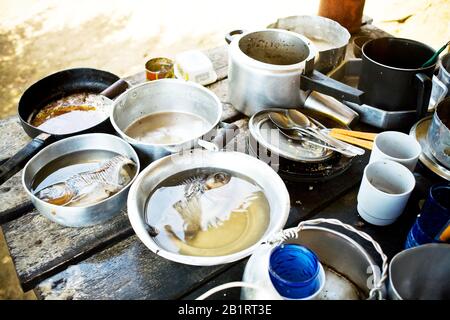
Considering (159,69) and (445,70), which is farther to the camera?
(159,69)

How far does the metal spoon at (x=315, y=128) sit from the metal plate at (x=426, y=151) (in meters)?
0.20

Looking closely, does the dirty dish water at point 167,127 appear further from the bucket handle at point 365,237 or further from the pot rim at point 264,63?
the bucket handle at point 365,237

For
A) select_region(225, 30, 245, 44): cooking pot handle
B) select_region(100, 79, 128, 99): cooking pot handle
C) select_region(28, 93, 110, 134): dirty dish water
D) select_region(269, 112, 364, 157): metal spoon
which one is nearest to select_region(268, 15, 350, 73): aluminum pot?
select_region(225, 30, 245, 44): cooking pot handle

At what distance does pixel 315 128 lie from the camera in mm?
1234

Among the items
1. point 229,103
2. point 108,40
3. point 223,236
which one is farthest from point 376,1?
point 223,236

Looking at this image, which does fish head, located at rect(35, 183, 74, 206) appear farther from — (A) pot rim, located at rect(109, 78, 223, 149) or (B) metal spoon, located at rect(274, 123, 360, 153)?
(B) metal spoon, located at rect(274, 123, 360, 153)

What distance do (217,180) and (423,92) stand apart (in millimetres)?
652

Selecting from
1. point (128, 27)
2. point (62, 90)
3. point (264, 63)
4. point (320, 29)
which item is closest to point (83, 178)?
point (62, 90)

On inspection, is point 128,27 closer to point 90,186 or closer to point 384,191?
point 90,186

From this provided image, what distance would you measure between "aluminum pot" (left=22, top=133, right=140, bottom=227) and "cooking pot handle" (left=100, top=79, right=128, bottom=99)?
27 centimetres

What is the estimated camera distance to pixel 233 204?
1.06 metres

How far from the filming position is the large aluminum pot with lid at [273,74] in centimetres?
125

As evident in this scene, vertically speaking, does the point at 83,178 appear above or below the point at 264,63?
below
